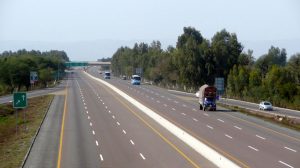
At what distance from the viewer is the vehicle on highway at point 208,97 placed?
6702cm

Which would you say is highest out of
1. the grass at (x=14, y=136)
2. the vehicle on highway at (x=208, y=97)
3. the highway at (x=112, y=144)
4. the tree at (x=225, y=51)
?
the tree at (x=225, y=51)

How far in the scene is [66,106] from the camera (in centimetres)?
7288

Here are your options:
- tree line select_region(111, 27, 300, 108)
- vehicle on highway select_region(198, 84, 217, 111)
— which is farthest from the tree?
vehicle on highway select_region(198, 84, 217, 111)

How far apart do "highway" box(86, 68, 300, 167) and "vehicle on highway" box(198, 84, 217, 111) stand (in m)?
1.15

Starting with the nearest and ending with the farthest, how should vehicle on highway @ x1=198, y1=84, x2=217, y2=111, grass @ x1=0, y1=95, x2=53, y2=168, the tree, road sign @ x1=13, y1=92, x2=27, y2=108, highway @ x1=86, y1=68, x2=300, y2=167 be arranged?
highway @ x1=86, y1=68, x2=300, y2=167 → grass @ x1=0, y1=95, x2=53, y2=168 → road sign @ x1=13, y1=92, x2=27, y2=108 → vehicle on highway @ x1=198, y1=84, x2=217, y2=111 → the tree

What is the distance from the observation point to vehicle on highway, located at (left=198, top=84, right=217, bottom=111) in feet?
220

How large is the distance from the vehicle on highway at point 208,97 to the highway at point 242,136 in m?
1.15

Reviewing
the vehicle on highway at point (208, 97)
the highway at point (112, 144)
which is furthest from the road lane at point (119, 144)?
the vehicle on highway at point (208, 97)

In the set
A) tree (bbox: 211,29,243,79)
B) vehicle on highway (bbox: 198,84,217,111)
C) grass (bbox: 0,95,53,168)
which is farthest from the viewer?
tree (bbox: 211,29,243,79)

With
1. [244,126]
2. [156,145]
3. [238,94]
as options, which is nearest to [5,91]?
[238,94]

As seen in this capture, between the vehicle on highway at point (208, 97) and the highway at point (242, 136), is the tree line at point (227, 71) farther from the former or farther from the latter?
the highway at point (242, 136)

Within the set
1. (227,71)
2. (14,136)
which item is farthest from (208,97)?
(227,71)

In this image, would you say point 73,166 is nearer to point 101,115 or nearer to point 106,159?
point 106,159

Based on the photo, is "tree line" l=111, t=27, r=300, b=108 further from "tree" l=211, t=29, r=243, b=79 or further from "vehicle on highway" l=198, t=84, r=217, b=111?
"vehicle on highway" l=198, t=84, r=217, b=111
